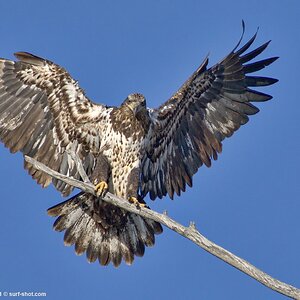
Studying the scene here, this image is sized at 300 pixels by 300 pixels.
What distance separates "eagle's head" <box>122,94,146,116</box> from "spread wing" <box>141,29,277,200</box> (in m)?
0.69

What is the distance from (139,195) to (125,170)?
1.40ft

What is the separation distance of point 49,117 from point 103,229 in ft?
5.53

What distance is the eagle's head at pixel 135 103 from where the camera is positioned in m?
13.4

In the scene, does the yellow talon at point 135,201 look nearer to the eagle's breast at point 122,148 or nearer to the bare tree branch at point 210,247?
the eagle's breast at point 122,148

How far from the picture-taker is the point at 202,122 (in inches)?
564

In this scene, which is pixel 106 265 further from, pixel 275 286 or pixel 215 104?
pixel 275 286

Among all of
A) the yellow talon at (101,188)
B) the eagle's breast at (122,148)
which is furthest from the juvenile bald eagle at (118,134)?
the yellow talon at (101,188)

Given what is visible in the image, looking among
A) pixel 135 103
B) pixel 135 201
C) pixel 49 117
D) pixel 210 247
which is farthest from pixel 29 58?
pixel 210 247

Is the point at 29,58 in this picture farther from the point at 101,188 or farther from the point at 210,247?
the point at 210,247

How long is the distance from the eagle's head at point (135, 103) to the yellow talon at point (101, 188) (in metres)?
1.15

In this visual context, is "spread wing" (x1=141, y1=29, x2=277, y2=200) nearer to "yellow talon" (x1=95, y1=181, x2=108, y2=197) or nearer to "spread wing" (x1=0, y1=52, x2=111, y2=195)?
"spread wing" (x1=0, y1=52, x2=111, y2=195)

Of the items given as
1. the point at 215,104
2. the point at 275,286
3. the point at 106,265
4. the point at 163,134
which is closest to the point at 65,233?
the point at 106,265

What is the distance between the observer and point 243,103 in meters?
14.3

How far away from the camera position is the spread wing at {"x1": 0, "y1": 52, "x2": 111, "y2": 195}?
13.7 meters
